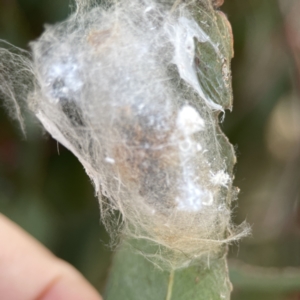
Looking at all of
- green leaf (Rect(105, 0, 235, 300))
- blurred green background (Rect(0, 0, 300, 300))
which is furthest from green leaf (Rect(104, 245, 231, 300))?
blurred green background (Rect(0, 0, 300, 300))

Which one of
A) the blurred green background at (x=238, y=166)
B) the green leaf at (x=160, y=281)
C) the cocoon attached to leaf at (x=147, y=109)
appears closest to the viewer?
the cocoon attached to leaf at (x=147, y=109)

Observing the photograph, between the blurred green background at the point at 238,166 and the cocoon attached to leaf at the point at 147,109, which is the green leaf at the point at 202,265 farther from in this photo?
the blurred green background at the point at 238,166

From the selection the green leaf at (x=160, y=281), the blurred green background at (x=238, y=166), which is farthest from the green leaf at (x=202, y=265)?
the blurred green background at (x=238, y=166)

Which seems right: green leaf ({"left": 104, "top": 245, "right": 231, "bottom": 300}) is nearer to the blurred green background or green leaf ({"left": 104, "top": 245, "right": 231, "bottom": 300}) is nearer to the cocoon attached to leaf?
the cocoon attached to leaf

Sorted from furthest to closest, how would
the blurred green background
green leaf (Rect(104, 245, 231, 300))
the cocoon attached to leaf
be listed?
the blurred green background → green leaf (Rect(104, 245, 231, 300)) → the cocoon attached to leaf

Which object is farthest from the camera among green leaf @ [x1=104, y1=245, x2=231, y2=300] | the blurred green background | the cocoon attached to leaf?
the blurred green background

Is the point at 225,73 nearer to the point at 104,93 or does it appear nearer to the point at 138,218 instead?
the point at 104,93
